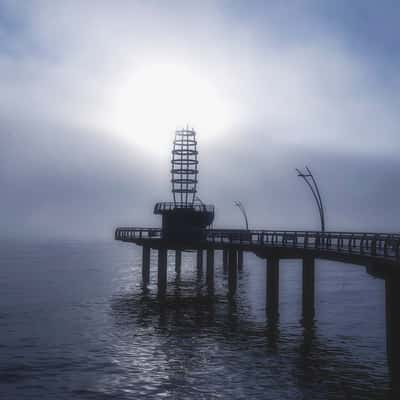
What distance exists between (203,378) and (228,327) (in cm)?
1185

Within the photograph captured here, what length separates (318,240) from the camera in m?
33.4

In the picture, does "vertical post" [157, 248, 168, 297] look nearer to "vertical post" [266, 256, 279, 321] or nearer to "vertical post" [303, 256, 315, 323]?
"vertical post" [266, 256, 279, 321]

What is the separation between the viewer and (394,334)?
77.5ft

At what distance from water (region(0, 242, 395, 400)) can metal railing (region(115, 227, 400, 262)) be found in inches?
209

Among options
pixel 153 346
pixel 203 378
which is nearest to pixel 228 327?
pixel 153 346

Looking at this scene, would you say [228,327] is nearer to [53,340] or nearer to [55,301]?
[53,340]

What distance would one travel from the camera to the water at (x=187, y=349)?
70.1 ft

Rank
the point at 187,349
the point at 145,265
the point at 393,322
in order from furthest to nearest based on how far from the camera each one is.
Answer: the point at 145,265, the point at 187,349, the point at 393,322

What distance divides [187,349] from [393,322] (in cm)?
1084

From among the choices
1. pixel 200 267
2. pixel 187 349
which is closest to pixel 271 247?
pixel 187 349

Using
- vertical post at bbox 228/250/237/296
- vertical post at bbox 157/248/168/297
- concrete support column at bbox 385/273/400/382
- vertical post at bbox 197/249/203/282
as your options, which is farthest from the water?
vertical post at bbox 197/249/203/282

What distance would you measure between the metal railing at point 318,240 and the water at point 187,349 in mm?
5311

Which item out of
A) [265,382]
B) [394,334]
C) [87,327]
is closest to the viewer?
[265,382]

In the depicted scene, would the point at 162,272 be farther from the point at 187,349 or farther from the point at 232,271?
the point at 187,349
